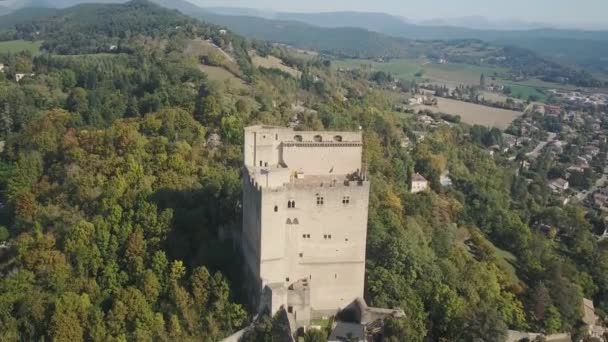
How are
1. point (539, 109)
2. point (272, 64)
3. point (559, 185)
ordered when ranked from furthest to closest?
1. point (539, 109)
2. point (272, 64)
3. point (559, 185)

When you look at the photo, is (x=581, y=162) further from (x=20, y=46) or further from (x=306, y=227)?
(x=20, y=46)

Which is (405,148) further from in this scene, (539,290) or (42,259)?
(42,259)

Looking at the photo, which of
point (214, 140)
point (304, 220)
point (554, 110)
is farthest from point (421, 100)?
point (304, 220)

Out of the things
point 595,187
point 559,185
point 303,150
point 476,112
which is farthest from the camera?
point 476,112

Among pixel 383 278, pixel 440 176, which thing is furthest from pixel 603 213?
pixel 383 278

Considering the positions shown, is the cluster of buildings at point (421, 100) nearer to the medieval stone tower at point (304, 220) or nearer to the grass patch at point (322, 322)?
the medieval stone tower at point (304, 220)

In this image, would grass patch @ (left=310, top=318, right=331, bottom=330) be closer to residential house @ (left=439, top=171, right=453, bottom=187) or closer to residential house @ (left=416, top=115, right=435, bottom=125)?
residential house @ (left=439, top=171, right=453, bottom=187)

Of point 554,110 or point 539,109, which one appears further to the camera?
point 554,110
